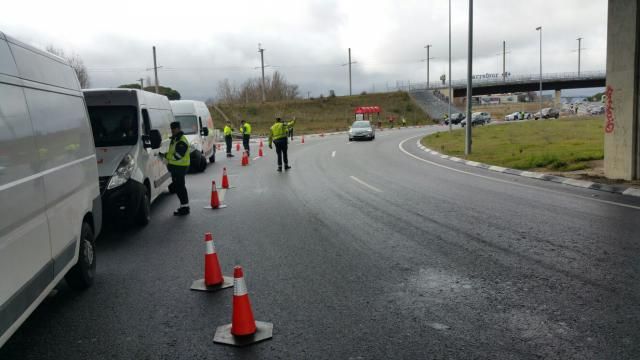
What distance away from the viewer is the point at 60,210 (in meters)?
5.04

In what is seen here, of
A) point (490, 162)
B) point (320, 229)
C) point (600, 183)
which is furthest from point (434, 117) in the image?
point (320, 229)

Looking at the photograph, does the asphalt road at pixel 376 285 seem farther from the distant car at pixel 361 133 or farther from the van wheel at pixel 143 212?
the distant car at pixel 361 133

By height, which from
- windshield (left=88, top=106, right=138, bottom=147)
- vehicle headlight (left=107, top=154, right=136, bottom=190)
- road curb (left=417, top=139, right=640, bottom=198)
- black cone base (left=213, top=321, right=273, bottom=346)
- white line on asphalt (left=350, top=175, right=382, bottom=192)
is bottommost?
road curb (left=417, top=139, right=640, bottom=198)

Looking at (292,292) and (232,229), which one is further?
(232,229)

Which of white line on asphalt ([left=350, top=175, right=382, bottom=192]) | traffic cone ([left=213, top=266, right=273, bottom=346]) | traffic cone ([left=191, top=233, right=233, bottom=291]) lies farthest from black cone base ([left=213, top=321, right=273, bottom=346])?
white line on asphalt ([left=350, top=175, right=382, bottom=192])

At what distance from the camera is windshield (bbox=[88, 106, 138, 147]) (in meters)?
9.63

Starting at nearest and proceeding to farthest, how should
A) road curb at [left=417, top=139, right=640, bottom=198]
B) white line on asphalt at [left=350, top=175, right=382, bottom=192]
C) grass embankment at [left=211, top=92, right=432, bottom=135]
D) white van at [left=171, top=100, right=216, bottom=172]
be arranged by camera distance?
road curb at [left=417, top=139, right=640, bottom=198]
white line on asphalt at [left=350, top=175, right=382, bottom=192]
white van at [left=171, top=100, right=216, bottom=172]
grass embankment at [left=211, top=92, right=432, bottom=135]

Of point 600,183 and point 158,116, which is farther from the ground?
point 158,116

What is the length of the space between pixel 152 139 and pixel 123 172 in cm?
125

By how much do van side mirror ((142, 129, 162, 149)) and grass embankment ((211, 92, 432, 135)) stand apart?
200ft

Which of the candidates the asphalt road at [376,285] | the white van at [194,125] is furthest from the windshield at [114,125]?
the white van at [194,125]

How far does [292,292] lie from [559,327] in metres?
2.49

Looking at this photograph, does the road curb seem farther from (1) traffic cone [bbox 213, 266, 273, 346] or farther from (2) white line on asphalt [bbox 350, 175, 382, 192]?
(1) traffic cone [bbox 213, 266, 273, 346]

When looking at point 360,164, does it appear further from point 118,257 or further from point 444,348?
point 444,348
